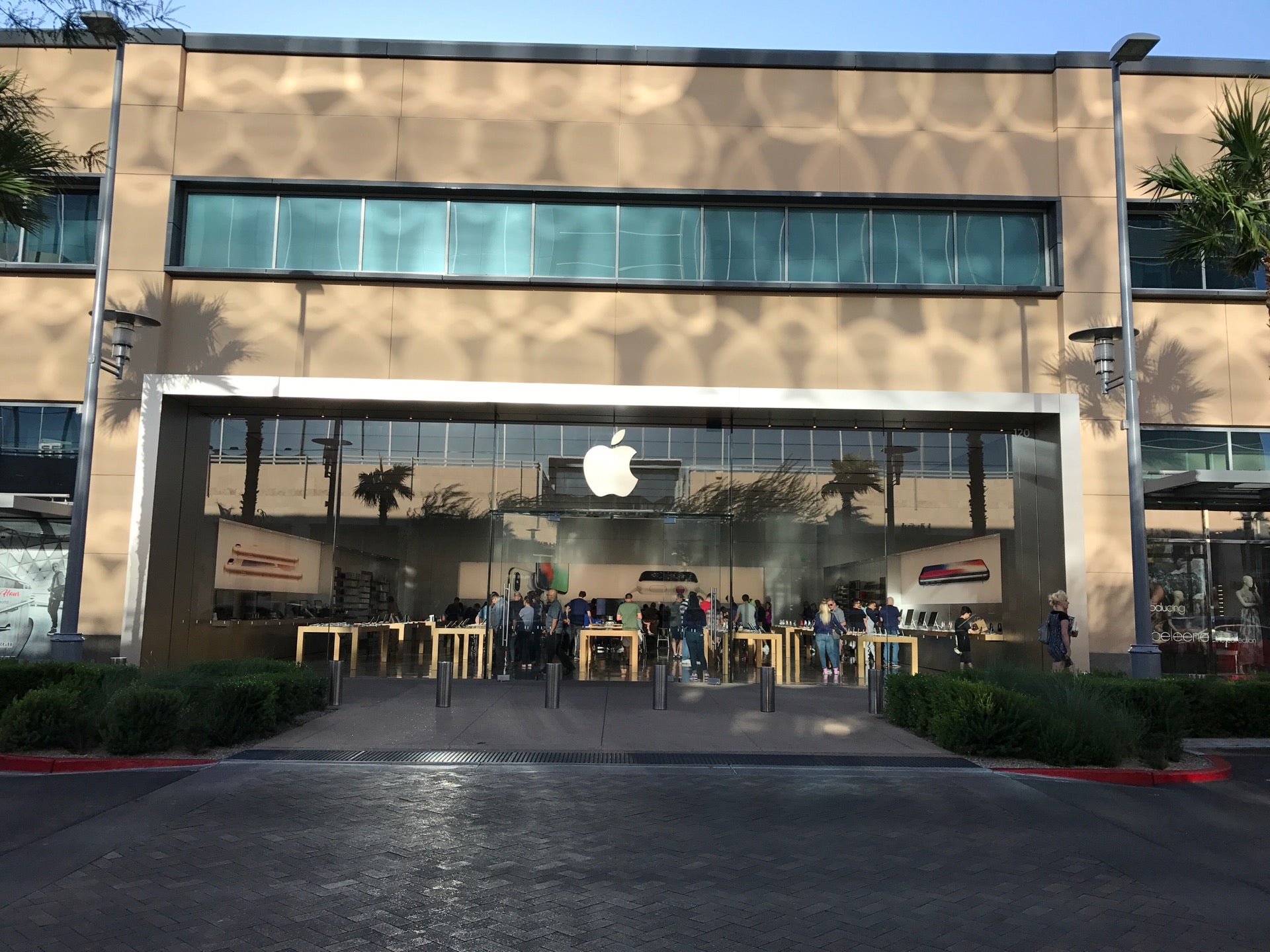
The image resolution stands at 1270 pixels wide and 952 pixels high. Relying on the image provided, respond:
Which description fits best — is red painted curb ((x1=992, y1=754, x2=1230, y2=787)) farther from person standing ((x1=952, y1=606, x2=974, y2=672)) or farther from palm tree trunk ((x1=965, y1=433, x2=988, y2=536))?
palm tree trunk ((x1=965, y1=433, x2=988, y2=536))

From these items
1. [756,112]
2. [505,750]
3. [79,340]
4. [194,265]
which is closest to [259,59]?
[194,265]

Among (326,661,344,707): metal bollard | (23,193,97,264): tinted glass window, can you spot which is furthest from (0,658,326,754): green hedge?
(23,193,97,264): tinted glass window

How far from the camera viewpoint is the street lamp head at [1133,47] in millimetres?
13820

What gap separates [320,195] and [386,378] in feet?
12.1

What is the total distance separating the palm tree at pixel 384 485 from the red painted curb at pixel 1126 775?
12.7m

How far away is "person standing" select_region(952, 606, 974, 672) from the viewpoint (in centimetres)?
2003

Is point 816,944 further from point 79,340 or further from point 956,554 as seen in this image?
point 79,340

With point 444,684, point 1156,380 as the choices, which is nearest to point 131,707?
point 444,684

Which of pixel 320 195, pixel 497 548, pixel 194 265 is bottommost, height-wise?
pixel 497 548

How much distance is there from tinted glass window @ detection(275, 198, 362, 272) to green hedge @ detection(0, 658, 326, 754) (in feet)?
28.1

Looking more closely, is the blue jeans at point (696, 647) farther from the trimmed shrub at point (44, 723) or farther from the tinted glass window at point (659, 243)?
the trimmed shrub at point (44, 723)

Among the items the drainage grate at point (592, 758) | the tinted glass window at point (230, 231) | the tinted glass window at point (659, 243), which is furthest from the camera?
the tinted glass window at point (659, 243)

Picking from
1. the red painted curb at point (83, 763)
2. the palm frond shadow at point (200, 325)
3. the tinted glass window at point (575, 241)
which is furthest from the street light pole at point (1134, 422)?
the palm frond shadow at point (200, 325)

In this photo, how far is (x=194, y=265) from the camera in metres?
19.1
